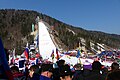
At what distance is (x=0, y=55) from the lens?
3344mm

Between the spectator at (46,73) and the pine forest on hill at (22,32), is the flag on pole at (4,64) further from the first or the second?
the pine forest on hill at (22,32)

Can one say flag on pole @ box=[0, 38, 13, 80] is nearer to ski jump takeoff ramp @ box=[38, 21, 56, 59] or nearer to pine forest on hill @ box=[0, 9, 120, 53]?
ski jump takeoff ramp @ box=[38, 21, 56, 59]

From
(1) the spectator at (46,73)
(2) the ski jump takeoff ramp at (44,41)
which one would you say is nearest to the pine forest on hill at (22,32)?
(2) the ski jump takeoff ramp at (44,41)

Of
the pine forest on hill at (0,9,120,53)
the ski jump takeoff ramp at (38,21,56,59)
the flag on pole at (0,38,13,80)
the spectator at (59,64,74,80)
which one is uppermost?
the pine forest on hill at (0,9,120,53)

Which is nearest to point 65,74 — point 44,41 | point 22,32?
point 44,41

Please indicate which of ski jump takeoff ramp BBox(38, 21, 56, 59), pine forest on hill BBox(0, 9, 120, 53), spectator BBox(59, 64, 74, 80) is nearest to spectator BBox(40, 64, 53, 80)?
spectator BBox(59, 64, 74, 80)

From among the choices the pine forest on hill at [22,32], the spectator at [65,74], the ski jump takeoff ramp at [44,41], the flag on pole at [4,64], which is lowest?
the spectator at [65,74]

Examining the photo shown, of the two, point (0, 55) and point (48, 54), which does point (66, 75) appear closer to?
point (0, 55)

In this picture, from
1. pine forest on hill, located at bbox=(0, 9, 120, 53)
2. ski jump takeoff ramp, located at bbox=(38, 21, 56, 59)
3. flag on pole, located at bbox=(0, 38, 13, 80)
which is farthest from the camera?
pine forest on hill, located at bbox=(0, 9, 120, 53)

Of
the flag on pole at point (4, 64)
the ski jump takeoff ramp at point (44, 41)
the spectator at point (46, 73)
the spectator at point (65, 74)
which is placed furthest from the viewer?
the ski jump takeoff ramp at point (44, 41)

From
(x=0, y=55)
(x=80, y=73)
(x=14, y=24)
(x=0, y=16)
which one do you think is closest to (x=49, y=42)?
(x=80, y=73)

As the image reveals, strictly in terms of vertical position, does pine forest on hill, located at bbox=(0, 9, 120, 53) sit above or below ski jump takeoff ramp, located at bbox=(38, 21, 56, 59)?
above

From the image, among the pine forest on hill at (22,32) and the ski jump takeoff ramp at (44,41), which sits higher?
the pine forest on hill at (22,32)

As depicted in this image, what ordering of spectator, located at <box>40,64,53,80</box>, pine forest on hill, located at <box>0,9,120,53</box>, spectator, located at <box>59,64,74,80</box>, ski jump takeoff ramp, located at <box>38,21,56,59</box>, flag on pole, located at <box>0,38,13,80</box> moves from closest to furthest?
flag on pole, located at <box>0,38,13,80</box> → spectator, located at <box>59,64,74,80</box> → spectator, located at <box>40,64,53,80</box> → ski jump takeoff ramp, located at <box>38,21,56,59</box> → pine forest on hill, located at <box>0,9,120,53</box>
